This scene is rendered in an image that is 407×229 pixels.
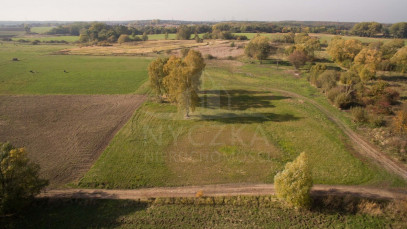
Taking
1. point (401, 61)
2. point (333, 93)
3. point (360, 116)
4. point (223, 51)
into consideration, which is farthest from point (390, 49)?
point (223, 51)

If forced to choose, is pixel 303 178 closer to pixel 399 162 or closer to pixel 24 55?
pixel 399 162

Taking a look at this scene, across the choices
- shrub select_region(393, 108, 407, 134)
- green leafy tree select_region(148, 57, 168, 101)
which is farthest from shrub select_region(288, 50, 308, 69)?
Result: green leafy tree select_region(148, 57, 168, 101)

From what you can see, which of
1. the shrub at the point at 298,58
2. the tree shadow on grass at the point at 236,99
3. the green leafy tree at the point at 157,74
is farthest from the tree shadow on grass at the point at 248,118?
the shrub at the point at 298,58

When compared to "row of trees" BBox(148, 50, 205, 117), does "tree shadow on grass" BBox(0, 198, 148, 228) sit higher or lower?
lower

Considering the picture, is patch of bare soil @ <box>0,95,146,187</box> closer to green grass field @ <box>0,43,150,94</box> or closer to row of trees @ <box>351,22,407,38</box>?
green grass field @ <box>0,43,150,94</box>

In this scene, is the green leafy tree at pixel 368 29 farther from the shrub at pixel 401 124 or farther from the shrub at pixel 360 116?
the shrub at pixel 401 124
